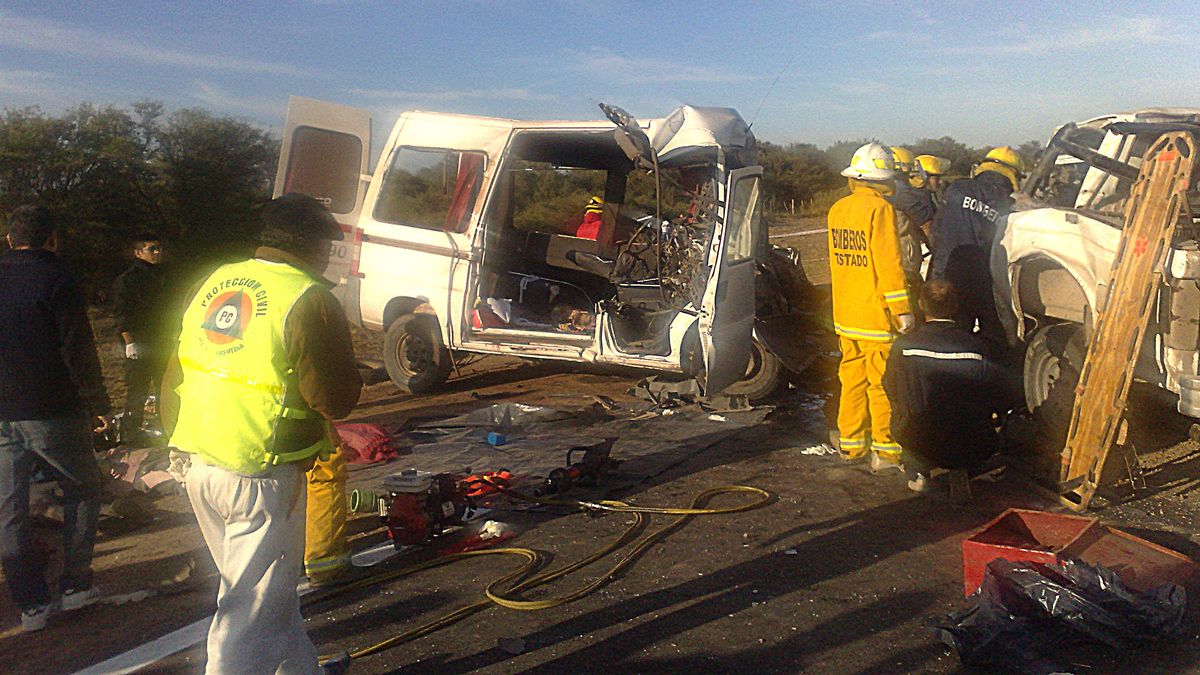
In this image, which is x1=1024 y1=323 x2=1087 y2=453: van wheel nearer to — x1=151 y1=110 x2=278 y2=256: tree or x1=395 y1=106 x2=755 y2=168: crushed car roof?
x1=395 y1=106 x2=755 y2=168: crushed car roof

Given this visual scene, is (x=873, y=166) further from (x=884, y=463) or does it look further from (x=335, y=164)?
(x=335, y=164)

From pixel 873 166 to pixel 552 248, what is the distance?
164 inches

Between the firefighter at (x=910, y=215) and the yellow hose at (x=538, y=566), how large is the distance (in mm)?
1865

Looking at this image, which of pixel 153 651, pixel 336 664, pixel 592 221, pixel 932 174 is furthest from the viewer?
pixel 592 221

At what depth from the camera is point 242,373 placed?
3145mm

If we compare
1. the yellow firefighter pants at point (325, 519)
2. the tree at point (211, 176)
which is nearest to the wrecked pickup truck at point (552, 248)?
the yellow firefighter pants at point (325, 519)

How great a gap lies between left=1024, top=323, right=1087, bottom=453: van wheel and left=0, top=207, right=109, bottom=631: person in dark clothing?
19.0 ft

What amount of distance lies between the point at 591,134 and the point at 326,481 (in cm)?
448

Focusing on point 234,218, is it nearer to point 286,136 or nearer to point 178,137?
point 178,137

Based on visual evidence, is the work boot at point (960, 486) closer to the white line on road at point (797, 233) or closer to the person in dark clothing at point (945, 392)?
the person in dark clothing at point (945, 392)

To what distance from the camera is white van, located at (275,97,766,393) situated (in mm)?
7844

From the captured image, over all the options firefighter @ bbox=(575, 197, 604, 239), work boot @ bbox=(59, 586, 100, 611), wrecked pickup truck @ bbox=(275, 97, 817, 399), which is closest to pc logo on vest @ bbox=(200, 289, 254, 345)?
work boot @ bbox=(59, 586, 100, 611)

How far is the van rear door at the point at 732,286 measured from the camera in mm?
7746

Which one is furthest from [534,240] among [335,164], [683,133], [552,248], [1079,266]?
[1079,266]
